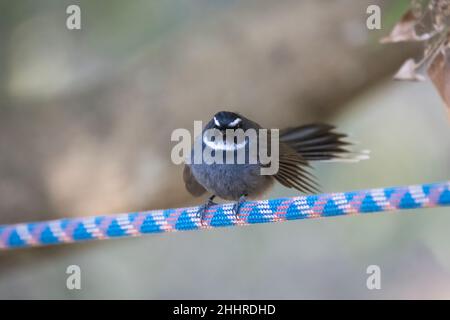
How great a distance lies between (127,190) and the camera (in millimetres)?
4438

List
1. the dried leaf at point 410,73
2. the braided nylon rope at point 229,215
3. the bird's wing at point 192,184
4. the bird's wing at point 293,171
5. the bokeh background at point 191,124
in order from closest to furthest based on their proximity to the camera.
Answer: the braided nylon rope at point 229,215, the dried leaf at point 410,73, the bird's wing at point 293,171, the bird's wing at point 192,184, the bokeh background at point 191,124

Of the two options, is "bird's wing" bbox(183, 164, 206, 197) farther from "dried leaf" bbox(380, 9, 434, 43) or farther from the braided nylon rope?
"dried leaf" bbox(380, 9, 434, 43)

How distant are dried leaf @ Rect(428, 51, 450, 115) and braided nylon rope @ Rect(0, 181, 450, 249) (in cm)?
93

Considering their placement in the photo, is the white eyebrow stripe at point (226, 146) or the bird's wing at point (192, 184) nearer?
the white eyebrow stripe at point (226, 146)

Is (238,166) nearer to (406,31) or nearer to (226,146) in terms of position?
(226,146)

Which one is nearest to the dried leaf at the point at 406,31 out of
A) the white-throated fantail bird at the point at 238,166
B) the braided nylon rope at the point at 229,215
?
the white-throated fantail bird at the point at 238,166

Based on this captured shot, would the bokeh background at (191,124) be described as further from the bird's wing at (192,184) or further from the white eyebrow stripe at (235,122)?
the white eyebrow stripe at (235,122)

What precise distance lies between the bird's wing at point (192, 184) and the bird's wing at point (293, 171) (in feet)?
1.63

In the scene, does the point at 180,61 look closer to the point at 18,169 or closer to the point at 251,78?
the point at 251,78

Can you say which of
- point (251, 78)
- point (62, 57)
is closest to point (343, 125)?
point (251, 78)

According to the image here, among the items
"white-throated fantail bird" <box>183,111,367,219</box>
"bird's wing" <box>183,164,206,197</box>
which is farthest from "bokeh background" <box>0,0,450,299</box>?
"white-throated fantail bird" <box>183,111,367,219</box>

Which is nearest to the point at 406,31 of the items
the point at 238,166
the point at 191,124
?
the point at 238,166

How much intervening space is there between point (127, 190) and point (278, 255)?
62.8 inches

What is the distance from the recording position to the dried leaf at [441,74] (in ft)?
10.4
